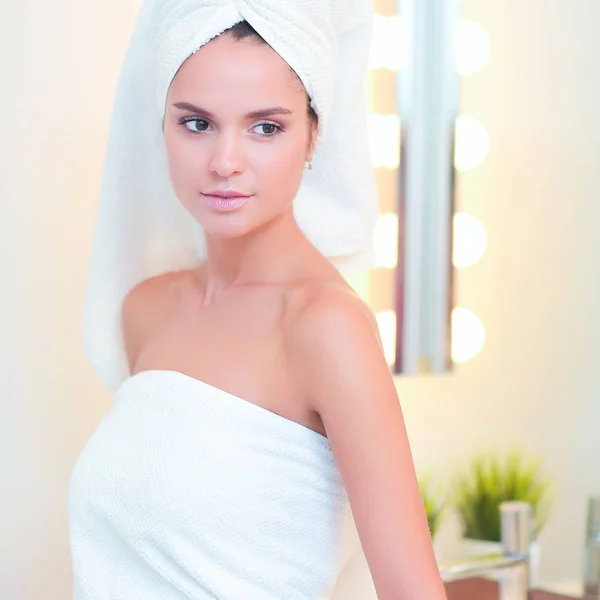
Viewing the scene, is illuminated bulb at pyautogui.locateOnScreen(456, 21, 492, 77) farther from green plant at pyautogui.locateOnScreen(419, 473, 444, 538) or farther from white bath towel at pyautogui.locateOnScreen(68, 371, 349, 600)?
white bath towel at pyautogui.locateOnScreen(68, 371, 349, 600)

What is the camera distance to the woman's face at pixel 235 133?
2.54 ft

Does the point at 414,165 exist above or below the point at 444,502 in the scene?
above

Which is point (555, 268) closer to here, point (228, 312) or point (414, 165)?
point (414, 165)

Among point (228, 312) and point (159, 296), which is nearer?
point (228, 312)

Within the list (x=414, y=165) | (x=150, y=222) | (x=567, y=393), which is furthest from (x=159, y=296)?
(x=567, y=393)

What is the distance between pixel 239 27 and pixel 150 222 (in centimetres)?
32

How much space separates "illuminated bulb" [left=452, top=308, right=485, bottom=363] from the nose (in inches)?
35.8

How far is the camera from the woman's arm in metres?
0.74

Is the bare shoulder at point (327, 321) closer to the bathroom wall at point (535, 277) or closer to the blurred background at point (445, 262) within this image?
the blurred background at point (445, 262)

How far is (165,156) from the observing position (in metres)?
1.00

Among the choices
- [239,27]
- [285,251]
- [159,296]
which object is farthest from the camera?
[159,296]

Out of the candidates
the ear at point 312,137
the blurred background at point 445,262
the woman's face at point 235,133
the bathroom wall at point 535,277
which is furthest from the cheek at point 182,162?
the bathroom wall at point 535,277

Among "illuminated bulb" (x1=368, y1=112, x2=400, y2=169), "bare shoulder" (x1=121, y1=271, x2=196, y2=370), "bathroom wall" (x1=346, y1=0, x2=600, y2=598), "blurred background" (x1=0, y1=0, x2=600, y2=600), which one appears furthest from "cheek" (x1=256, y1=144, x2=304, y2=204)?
"bathroom wall" (x1=346, y1=0, x2=600, y2=598)

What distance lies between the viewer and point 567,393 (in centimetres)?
184
